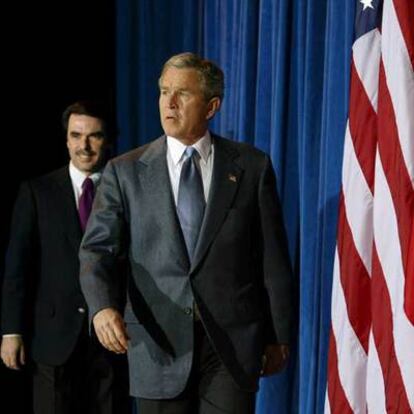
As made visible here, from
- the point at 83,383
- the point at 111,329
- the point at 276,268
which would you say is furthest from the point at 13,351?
the point at 276,268

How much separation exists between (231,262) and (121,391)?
1153 mm

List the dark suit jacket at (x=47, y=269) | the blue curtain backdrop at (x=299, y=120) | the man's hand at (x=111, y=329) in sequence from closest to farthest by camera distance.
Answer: the man's hand at (x=111, y=329) < the blue curtain backdrop at (x=299, y=120) < the dark suit jacket at (x=47, y=269)

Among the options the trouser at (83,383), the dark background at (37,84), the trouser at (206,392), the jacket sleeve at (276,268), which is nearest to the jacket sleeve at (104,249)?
the trouser at (206,392)

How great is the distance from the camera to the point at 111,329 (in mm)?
3195

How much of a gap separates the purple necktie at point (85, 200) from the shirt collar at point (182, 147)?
0.80 metres

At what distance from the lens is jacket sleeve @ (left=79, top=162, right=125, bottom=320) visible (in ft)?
10.8

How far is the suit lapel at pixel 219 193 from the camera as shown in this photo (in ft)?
11.0

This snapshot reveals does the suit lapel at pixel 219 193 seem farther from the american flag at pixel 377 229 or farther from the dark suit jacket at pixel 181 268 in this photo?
the american flag at pixel 377 229

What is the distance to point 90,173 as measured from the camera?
4.24 m

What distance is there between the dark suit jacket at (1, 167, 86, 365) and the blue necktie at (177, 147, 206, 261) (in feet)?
2.96

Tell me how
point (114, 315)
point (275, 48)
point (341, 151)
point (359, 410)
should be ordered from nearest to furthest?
point (114, 315) → point (359, 410) → point (341, 151) → point (275, 48)

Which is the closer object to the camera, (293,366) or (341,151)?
(341,151)

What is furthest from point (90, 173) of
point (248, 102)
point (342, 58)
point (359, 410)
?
point (359, 410)

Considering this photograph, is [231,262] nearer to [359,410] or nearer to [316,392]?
[359,410]
